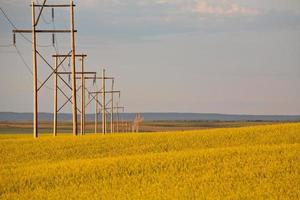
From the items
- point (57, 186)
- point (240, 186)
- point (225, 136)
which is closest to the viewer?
point (240, 186)

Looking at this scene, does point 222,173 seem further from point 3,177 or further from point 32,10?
point 32,10

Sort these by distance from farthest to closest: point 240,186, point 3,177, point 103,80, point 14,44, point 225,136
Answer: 1. point 103,80
2. point 14,44
3. point 225,136
4. point 3,177
5. point 240,186

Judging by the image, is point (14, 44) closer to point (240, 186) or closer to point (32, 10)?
point (32, 10)

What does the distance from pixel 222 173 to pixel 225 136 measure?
14154 millimetres

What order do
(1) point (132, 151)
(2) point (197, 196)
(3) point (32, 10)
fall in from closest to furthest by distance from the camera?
(2) point (197, 196) → (1) point (132, 151) → (3) point (32, 10)

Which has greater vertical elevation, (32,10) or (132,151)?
(32,10)

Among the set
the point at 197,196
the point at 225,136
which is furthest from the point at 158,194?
the point at 225,136

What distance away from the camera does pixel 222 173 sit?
76.9 feet

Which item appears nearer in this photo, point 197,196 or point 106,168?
point 197,196

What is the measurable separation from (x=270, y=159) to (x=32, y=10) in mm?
26722

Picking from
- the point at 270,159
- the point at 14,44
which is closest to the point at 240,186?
the point at 270,159

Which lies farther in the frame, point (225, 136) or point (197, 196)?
point (225, 136)

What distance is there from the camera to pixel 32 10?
158 feet

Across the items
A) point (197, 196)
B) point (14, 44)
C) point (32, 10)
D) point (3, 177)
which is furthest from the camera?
point (32, 10)
